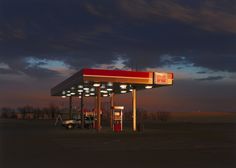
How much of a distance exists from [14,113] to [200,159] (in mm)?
119118

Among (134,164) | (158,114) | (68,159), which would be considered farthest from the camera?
(158,114)

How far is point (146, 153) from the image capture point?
18406mm

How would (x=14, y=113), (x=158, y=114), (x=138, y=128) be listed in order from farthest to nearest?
(x=14, y=113)
(x=158, y=114)
(x=138, y=128)

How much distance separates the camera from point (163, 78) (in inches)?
1479

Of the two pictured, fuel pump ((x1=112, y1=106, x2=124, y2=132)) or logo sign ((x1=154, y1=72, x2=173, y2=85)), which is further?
fuel pump ((x1=112, y1=106, x2=124, y2=132))

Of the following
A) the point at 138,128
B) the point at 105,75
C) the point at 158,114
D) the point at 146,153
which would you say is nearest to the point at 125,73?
the point at 105,75

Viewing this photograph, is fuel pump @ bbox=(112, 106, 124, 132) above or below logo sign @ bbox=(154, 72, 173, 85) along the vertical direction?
below

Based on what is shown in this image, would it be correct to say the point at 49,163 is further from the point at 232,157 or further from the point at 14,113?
the point at 14,113

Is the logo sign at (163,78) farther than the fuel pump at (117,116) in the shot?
No

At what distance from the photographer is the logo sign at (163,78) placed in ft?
122

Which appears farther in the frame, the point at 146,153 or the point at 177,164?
the point at 146,153

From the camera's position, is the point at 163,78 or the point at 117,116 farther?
the point at 117,116

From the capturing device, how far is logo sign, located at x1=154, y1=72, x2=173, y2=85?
37.1 m

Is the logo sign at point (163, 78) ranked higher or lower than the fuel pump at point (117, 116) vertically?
higher
